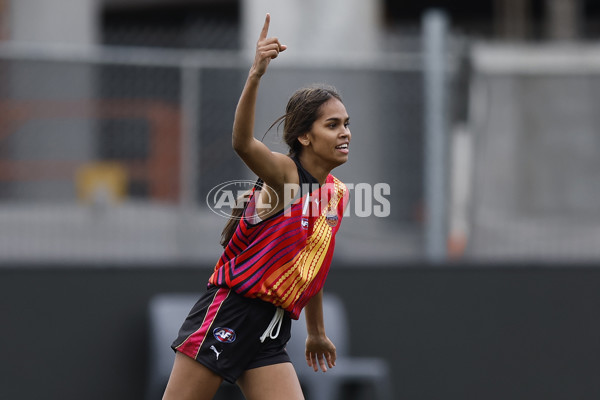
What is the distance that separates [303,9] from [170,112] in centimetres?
269

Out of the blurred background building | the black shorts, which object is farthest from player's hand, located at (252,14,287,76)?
the blurred background building

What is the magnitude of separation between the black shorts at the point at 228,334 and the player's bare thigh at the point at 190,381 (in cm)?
3

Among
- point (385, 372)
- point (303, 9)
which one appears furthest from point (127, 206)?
point (303, 9)

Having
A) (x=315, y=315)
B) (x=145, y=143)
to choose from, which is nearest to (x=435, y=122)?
(x=145, y=143)

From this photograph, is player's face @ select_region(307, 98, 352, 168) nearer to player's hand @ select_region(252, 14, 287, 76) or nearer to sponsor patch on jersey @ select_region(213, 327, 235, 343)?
player's hand @ select_region(252, 14, 287, 76)

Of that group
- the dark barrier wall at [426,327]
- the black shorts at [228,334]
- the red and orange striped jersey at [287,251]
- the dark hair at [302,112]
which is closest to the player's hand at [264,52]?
the dark hair at [302,112]

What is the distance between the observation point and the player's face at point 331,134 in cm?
358

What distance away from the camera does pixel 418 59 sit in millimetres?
8102

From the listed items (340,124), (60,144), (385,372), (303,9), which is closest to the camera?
(340,124)

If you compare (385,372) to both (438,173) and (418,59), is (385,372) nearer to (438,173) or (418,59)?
(438,173)

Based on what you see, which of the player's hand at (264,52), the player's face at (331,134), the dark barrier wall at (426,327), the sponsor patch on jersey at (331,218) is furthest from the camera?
the dark barrier wall at (426,327)

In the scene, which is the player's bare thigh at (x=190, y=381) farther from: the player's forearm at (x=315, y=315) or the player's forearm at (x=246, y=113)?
the player's forearm at (x=246, y=113)

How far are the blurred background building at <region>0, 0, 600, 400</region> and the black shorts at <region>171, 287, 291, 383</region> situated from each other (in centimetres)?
377

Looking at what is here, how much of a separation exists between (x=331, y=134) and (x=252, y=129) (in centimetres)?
38
